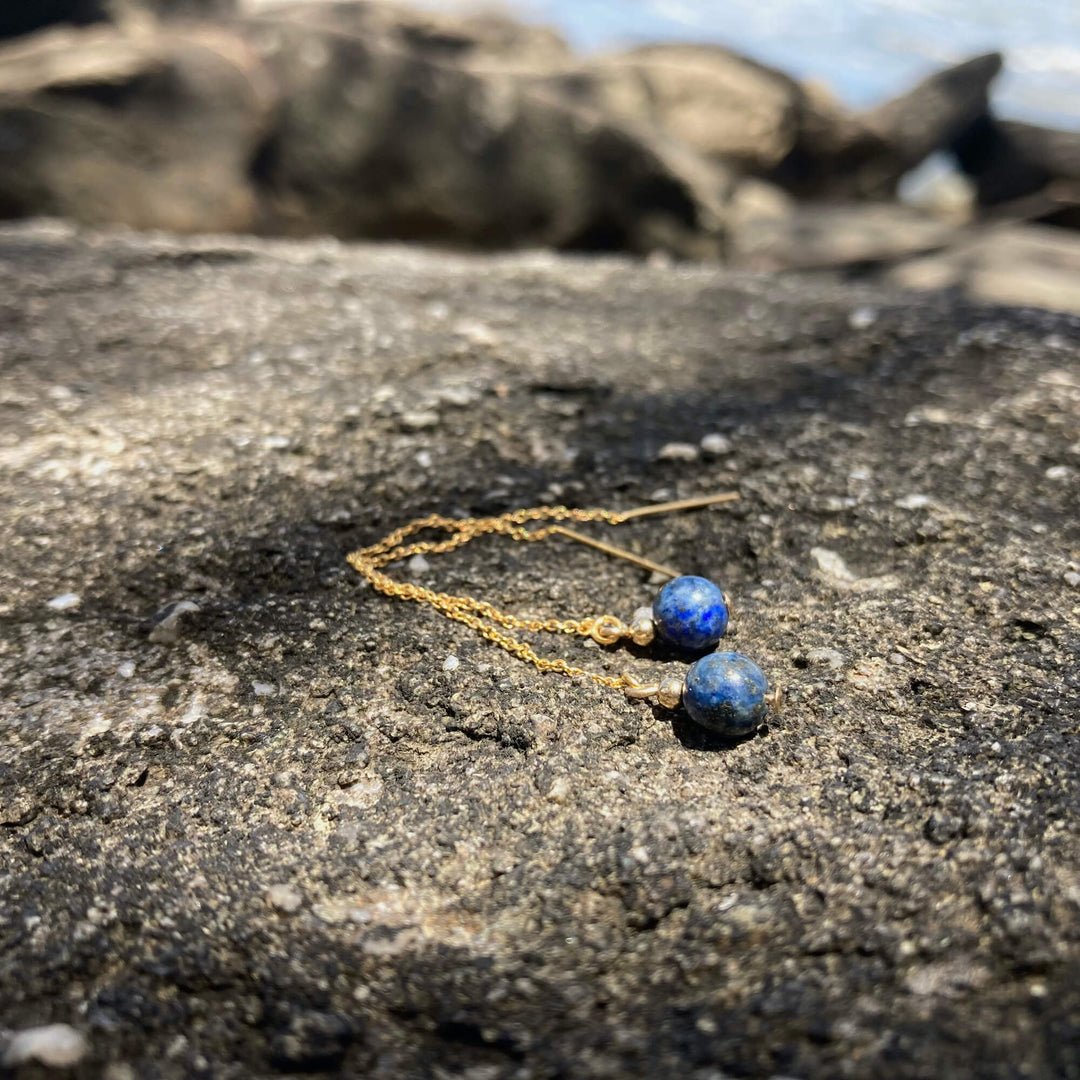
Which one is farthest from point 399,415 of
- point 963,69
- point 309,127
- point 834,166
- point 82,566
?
point 963,69

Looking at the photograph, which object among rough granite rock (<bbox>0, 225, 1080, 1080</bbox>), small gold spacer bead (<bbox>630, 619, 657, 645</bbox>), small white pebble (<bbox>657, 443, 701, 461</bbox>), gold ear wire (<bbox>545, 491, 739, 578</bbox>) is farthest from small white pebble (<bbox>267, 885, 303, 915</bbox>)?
small white pebble (<bbox>657, 443, 701, 461</bbox>)

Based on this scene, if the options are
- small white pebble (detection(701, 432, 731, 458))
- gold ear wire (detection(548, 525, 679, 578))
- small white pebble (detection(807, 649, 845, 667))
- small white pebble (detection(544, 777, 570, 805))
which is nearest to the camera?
small white pebble (detection(544, 777, 570, 805))

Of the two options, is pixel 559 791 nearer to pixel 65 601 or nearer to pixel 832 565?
pixel 832 565

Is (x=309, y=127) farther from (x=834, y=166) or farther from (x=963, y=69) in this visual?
(x=963, y=69)

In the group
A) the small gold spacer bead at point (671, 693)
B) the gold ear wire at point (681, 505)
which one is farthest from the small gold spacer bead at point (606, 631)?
the gold ear wire at point (681, 505)

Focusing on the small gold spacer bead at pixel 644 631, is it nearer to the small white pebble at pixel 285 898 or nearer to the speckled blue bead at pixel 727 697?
the speckled blue bead at pixel 727 697

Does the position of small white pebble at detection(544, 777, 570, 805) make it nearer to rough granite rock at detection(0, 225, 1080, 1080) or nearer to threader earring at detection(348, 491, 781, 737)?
rough granite rock at detection(0, 225, 1080, 1080)

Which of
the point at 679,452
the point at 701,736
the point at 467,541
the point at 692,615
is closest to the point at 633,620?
the point at 692,615
